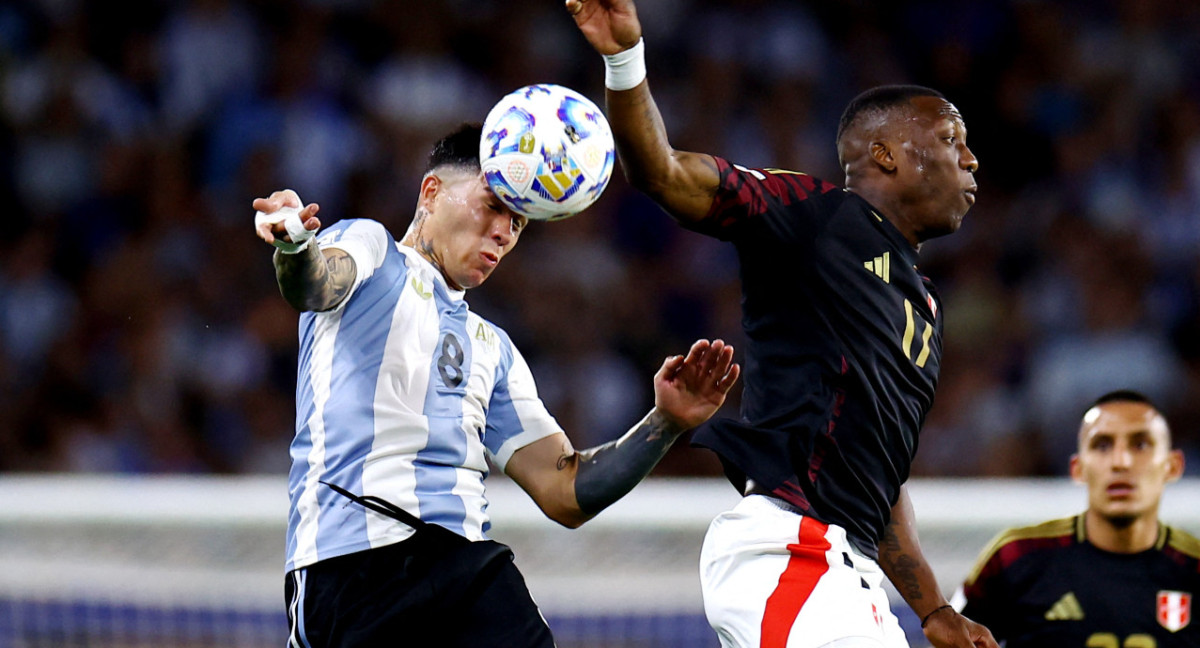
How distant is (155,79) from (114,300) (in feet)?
6.04

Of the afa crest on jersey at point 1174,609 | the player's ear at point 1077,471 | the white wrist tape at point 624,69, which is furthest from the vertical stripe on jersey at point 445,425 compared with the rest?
the afa crest on jersey at point 1174,609

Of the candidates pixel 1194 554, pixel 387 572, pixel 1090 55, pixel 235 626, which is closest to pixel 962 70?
pixel 1090 55

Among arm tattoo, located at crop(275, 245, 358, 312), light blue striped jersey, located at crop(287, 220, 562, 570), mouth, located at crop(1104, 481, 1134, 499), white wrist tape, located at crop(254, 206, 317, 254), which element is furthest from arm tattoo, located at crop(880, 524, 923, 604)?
mouth, located at crop(1104, 481, 1134, 499)

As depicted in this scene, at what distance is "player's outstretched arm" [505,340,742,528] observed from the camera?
3977 millimetres

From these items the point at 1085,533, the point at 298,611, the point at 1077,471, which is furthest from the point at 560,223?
the point at 298,611

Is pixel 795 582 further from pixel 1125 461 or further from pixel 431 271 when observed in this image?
pixel 1125 461

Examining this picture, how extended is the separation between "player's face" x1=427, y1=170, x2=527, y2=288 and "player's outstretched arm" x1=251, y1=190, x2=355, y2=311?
17.7 inches

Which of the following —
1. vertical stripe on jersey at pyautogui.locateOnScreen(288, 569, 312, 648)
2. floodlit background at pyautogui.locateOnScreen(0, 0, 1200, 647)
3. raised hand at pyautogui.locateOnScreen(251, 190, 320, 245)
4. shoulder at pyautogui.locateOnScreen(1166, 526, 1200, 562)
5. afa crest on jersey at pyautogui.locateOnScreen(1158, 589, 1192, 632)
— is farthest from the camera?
floodlit background at pyautogui.locateOnScreen(0, 0, 1200, 647)

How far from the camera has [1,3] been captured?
10.2m

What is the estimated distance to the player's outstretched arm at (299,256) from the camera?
11.1ft

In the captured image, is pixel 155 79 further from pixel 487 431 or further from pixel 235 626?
pixel 487 431

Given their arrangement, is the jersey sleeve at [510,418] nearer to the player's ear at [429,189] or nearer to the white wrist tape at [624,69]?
the player's ear at [429,189]

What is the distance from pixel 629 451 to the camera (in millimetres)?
4129

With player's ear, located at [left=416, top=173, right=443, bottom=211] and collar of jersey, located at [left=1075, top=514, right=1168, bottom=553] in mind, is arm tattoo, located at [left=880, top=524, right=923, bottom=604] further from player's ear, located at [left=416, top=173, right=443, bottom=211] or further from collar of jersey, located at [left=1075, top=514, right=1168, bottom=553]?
collar of jersey, located at [left=1075, top=514, right=1168, bottom=553]
